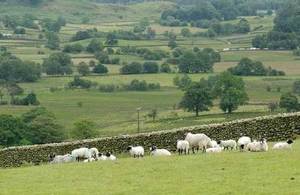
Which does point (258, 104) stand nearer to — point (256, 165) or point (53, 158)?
point (53, 158)

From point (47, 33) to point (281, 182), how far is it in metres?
173

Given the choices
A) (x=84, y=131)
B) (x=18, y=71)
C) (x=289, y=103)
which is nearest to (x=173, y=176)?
(x=84, y=131)

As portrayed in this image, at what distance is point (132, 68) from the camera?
441ft

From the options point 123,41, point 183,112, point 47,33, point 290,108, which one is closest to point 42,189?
point 290,108

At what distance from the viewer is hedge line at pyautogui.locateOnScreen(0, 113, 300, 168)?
37156 mm

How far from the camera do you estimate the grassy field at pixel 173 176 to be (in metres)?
21.9

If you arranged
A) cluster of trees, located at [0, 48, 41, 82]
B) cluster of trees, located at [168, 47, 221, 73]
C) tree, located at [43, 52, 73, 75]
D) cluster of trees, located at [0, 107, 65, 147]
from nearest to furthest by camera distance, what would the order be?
cluster of trees, located at [0, 107, 65, 147], cluster of trees, located at [0, 48, 41, 82], cluster of trees, located at [168, 47, 221, 73], tree, located at [43, 52, 73, 75]

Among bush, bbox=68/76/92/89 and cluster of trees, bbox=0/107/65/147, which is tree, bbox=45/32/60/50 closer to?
bush, bbox=68/76/92/89

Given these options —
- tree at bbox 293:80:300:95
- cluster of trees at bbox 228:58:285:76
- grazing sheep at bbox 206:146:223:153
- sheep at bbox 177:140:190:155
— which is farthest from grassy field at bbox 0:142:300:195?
cluster of trees at bbox 228:58:285:76

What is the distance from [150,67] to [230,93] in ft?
154

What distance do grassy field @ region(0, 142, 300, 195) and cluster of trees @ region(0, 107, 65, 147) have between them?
3609 cm

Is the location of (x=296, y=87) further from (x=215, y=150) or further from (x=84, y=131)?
(x=215, y=150)

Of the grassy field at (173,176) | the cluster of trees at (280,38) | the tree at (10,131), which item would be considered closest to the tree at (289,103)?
the tree at (10,131)

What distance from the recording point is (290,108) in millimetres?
83812
